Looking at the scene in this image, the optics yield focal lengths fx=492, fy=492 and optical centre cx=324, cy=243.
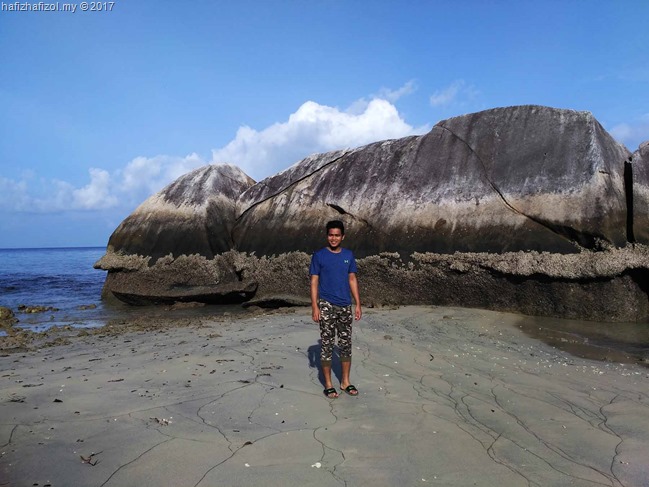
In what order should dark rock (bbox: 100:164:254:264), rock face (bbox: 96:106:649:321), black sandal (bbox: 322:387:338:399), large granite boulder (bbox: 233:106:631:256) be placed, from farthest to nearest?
1. dark rock (bbox: 100:164:254:264)
2. large granite boulder (bbox: 233:106:631:256)
3. rock face (bbox: 96:106:649:321)
4. black sandal (bbox: 322:387:338:399)

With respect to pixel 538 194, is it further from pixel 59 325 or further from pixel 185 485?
pixel 59 325

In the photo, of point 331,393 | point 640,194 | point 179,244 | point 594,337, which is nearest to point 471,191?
point 640,194

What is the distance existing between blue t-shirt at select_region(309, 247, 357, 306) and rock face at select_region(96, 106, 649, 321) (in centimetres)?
546

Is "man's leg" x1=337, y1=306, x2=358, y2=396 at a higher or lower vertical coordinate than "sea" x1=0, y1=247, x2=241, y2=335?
A: higher

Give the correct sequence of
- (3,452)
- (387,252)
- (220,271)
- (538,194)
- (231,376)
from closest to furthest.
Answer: (3,452) < (231,376) < (538,194) < (387,252) < (220,271)

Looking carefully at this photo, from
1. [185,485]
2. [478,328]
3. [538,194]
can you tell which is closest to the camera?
[185,485]

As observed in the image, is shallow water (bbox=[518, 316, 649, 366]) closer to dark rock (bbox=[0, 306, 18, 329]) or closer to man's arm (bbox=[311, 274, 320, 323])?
man's arm (bbox=[311, 274, 320, 323])

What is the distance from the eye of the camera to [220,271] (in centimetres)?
1266

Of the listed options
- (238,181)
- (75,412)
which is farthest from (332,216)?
(75,412)

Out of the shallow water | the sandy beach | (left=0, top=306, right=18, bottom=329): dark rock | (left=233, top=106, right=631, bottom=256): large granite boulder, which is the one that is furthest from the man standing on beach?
(left=0, top=306, right=18, bottom=329): dark rock

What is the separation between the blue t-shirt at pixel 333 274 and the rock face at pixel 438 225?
5.46 metres

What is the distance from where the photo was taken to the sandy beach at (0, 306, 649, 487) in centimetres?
299

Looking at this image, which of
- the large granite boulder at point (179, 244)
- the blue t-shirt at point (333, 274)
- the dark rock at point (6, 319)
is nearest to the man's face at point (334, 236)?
the blue t-shirt at point (333, 274)

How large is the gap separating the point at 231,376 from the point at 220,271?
7.93 m
